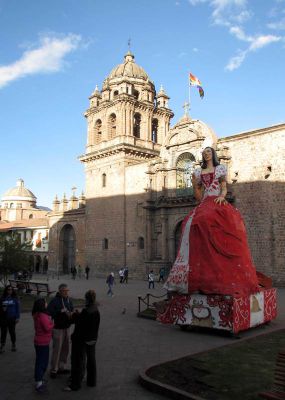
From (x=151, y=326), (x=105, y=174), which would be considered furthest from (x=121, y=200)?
(x=151, y=326)

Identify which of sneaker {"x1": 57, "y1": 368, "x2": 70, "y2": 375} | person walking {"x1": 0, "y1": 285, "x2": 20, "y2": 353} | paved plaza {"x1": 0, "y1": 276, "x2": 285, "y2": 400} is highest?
person walking {"x1": 0, "y1": 285, "x2": 20, "y2": 353}

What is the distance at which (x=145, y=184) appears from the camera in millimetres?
31062

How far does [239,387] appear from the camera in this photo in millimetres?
6125

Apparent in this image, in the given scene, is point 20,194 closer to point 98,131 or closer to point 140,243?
point 98,131

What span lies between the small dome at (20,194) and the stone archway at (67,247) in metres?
34.0

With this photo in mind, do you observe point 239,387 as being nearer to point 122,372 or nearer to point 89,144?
point 122,372

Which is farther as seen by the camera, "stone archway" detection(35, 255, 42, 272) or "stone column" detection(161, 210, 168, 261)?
"stone archway" detection(35, 255, 42, 272)

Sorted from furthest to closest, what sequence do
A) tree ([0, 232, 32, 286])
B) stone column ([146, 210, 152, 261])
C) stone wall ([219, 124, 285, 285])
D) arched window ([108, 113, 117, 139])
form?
arched window ([108, 113, 117, 139])
stone column ([146, 210, 152, 261])
stone wall ([219, 124, 285, 285])
tree ([0, 232, 32, 286])

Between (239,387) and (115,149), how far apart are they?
91.1 ft

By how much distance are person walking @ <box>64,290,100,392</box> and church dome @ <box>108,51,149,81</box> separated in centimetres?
3156

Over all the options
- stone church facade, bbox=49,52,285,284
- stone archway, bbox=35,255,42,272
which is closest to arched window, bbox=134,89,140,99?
stone church facade, bbox=49,52,285,284

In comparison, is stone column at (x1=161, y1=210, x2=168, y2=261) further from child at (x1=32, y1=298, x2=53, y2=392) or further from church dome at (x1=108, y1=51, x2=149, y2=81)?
child at (x1=32, y1=298, x2=53, y2=392)

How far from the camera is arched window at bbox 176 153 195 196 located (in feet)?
94.4

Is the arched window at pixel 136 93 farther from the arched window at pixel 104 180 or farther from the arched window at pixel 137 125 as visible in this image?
the arched window at pixel 104 180
